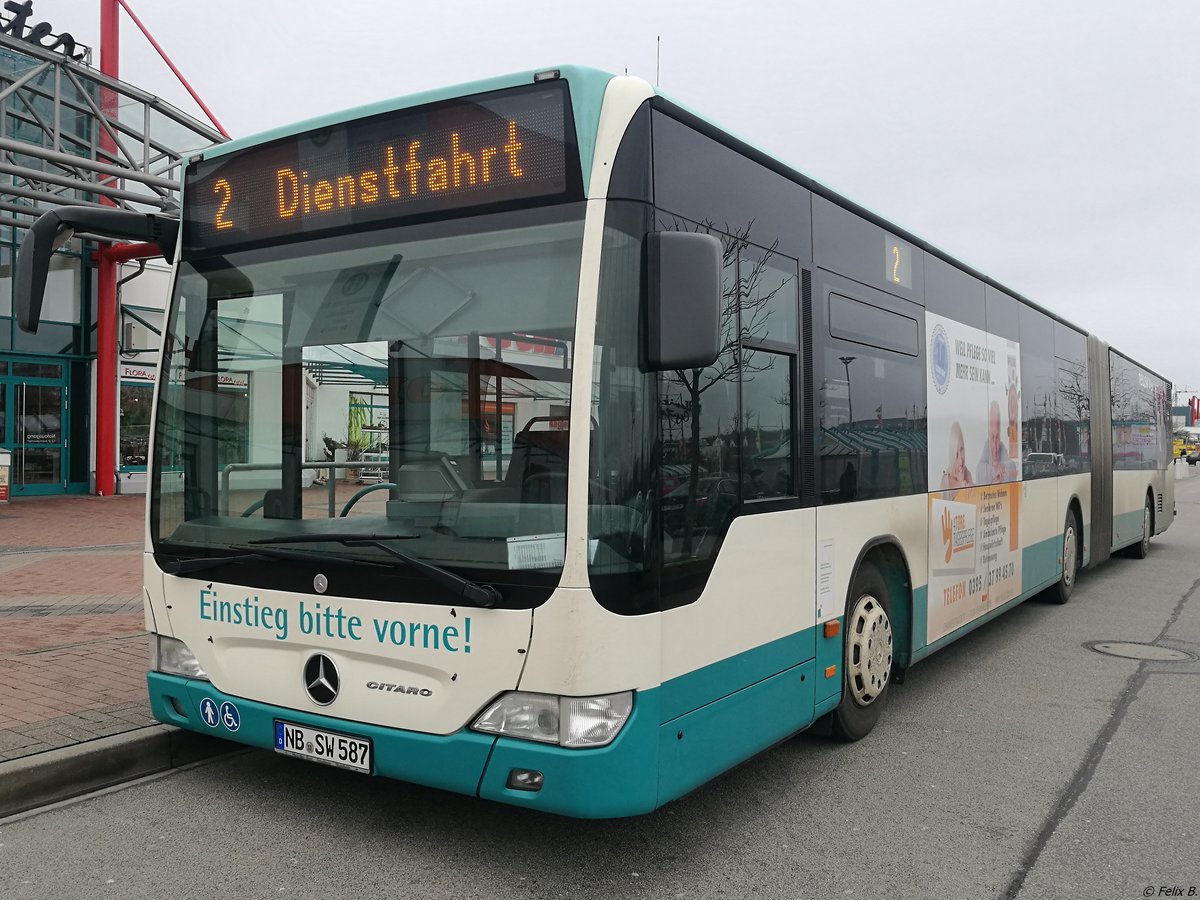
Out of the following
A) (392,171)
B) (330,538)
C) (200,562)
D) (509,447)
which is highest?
(392,171)

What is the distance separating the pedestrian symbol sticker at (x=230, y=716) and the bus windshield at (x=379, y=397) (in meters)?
0.53

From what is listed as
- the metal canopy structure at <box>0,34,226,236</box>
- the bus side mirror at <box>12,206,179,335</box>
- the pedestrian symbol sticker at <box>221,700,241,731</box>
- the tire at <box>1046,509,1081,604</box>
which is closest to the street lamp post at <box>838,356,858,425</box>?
the pedestrian symbol sticker at <box>221,700,241,731</box>

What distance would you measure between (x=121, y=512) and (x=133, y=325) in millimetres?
6367

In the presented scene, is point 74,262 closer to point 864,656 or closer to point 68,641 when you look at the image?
point 68,641

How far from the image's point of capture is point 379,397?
394 centimetres

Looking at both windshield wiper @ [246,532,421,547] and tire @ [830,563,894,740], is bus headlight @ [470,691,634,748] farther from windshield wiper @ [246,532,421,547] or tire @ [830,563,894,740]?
tire @ [830,563,894,740]

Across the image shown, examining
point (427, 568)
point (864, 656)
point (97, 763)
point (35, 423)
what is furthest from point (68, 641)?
point (35, 423)

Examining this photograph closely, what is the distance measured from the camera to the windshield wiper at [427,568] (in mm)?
3365

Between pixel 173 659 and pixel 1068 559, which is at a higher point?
pixel 173 659

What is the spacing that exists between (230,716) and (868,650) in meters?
3.11

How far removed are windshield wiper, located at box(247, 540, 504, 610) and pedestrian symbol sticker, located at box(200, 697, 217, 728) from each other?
744 millimetres

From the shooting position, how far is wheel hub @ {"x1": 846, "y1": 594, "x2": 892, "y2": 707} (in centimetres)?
508

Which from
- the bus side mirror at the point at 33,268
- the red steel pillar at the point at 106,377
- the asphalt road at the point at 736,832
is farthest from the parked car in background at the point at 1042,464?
the red steel pillar at the point at 106,377

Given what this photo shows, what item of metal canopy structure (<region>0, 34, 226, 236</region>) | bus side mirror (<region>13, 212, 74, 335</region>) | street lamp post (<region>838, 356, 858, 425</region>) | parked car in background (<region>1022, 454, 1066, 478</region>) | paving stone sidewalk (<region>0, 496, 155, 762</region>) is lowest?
paving stone sidewalk (<region>0, 496, 155, 762</region>)
